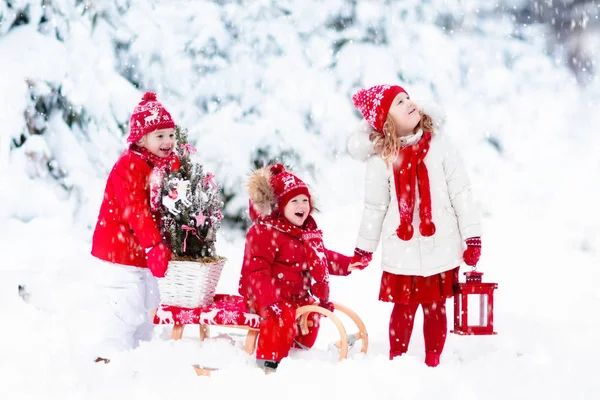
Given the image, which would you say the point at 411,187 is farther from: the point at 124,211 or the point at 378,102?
the point at 124,211

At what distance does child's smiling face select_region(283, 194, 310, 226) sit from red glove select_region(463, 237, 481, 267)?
33.2 inches

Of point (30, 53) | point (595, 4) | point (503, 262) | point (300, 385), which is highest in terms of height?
point (595, 4)

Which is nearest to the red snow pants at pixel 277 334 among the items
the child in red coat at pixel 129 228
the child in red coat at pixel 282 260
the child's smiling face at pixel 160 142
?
Result: the child in red coat at pixel 282 260

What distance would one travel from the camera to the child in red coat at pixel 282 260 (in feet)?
11.5

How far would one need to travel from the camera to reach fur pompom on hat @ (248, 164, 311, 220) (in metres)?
3.68

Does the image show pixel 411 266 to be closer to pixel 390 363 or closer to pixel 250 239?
pixel 390 363

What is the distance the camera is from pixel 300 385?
306cm

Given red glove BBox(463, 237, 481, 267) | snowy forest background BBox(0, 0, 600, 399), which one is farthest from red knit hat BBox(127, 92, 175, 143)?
snowy forest background BBox(0, 0, 600, 399)

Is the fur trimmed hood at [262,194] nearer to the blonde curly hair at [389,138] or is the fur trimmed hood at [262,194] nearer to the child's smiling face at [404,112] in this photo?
the blonde curly hair at [389,138]

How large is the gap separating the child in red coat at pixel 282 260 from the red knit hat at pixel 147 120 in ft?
2.06

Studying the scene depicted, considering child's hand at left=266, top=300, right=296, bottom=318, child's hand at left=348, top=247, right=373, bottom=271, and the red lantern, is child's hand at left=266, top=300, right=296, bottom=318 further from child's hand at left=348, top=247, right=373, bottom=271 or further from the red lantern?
the red lantern

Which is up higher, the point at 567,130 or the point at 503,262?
the point at 567,130

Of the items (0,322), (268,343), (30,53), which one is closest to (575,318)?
(268,343)

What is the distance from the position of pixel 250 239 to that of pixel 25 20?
3943 millimetres
